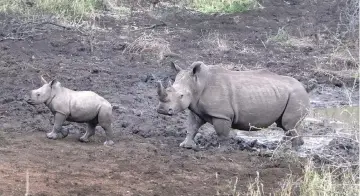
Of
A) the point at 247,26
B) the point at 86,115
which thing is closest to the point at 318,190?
the point at 86,115

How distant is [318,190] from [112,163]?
2.23 meters

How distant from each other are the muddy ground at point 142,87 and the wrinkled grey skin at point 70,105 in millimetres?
262

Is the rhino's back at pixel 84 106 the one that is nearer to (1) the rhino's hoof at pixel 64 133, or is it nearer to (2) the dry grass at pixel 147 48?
(1) the rhino's hoof at pixel 64 133

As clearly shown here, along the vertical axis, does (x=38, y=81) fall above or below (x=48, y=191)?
below

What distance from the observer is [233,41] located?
57.6 ft

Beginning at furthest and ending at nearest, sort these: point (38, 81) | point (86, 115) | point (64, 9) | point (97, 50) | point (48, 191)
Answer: point (64, 9) → point (97, 50) → point (38, 81) → point (86, 115) → point (48, 191)

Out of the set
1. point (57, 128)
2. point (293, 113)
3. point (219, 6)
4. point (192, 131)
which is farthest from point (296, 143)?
point (219, 6)

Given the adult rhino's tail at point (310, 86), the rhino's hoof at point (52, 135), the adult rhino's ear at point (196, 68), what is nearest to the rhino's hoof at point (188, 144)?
the adult rhino's ear at point (196, 68)

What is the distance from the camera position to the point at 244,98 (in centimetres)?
959

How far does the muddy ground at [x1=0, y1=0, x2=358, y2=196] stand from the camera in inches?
307

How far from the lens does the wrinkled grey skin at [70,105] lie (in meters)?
9.12

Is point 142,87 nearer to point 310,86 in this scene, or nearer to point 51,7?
point 310,86

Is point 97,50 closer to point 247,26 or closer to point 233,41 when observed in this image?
point 233,41

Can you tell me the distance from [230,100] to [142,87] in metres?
3.92
